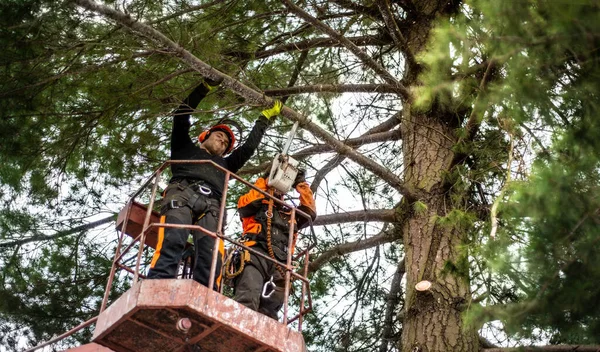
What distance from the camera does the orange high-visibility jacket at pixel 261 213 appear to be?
6410 mm

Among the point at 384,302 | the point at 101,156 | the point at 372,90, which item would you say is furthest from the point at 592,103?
the point at 101,156

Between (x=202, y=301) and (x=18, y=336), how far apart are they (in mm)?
4579

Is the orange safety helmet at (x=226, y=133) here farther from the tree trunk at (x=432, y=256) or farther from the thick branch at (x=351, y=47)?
the tree trunk at (x=432, y=256)

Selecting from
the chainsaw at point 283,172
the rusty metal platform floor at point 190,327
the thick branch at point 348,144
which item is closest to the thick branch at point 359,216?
the thick branch at point 348,144

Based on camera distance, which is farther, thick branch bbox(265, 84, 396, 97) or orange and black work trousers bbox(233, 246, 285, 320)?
thick branch bbox(265, 84, 396, 97)

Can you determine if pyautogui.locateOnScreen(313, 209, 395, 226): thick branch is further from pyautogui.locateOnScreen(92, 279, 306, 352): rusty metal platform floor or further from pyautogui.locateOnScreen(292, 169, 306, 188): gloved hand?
pyautogui.locateOnScreen(92, 279, 306, 352): rusty metal platform floor

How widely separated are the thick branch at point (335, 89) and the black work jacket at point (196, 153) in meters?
0.44

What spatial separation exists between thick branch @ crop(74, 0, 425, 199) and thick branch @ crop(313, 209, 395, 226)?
1.05ft

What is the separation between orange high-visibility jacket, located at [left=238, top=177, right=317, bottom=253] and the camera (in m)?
6.41

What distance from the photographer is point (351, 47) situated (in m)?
7.13

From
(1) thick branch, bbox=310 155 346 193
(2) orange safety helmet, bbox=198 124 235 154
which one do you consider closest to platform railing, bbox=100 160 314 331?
(2) orange safety helmet, bbox=198 124 235 154

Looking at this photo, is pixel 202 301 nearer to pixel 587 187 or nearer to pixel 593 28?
pixel 587 187

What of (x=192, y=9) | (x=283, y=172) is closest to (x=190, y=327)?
(x=283, y=172)

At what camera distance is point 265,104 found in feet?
21.8
